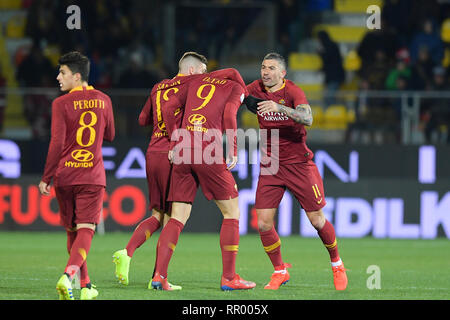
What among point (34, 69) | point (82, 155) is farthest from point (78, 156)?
point (34, 69)

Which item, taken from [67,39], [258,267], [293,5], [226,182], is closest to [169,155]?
[226,182]

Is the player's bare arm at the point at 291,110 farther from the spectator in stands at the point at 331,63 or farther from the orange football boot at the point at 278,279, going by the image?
the spectator in stands at the point at 331,63

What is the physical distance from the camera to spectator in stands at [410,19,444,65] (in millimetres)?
18016

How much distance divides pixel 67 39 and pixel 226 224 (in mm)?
11251

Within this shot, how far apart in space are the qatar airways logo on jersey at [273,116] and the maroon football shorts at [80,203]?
1.83 m

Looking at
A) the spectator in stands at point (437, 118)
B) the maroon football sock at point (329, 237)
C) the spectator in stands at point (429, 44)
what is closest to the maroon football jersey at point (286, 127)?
the maroon football sock at point (329, 237)

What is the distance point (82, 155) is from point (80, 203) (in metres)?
0.39

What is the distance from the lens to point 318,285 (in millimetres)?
8555

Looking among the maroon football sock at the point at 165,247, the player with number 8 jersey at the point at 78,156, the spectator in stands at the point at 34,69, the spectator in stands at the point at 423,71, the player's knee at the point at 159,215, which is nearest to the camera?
the player with number 8 jersey at the point at 78,156

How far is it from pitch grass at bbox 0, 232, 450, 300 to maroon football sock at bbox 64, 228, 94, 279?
406 millimetres

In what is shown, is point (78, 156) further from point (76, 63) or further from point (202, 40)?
point (202, 40)

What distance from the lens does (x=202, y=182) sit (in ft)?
26.1

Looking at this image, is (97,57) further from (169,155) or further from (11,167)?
(169,155)

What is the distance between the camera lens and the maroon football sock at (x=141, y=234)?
8.49 m
